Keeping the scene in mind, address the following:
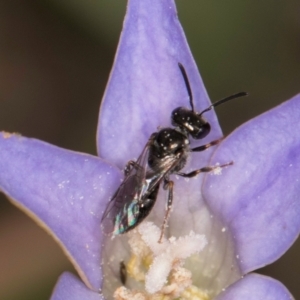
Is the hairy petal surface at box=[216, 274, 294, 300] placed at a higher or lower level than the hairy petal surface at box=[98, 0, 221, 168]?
lower

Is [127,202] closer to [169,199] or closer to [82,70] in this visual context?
[169,199]

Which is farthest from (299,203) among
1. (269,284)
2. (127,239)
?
(127,239)

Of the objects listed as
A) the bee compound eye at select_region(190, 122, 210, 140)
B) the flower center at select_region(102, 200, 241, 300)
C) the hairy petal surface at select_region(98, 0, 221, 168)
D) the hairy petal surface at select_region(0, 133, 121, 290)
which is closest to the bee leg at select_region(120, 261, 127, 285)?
the flower center at select_region(102, 200, 241, 300)

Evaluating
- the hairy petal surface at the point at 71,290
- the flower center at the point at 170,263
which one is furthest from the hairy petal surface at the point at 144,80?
the hairy petal surface at the point at 71,290

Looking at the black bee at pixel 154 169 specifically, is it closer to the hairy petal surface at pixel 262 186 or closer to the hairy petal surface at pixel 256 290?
the hairy petal surface at pixel 262 186

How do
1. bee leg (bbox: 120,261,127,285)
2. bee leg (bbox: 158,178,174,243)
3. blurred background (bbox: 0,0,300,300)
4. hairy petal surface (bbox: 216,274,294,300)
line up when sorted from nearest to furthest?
hairy petal surface (bbox: 216,274,294,300) < bee leg (bbox: 158,178,174,243) < bee leg (bbox: 120,261,127,285) < blurred background (bbox: 0,0,300,300)

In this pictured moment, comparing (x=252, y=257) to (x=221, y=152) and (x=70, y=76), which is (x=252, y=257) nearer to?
(x=221, y=152)

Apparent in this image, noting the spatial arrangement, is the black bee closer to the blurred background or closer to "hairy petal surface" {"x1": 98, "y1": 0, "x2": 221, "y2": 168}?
"hairy petal surface" {"x1": 98, "y1": 0, "x2": 221, "y2": 168}
